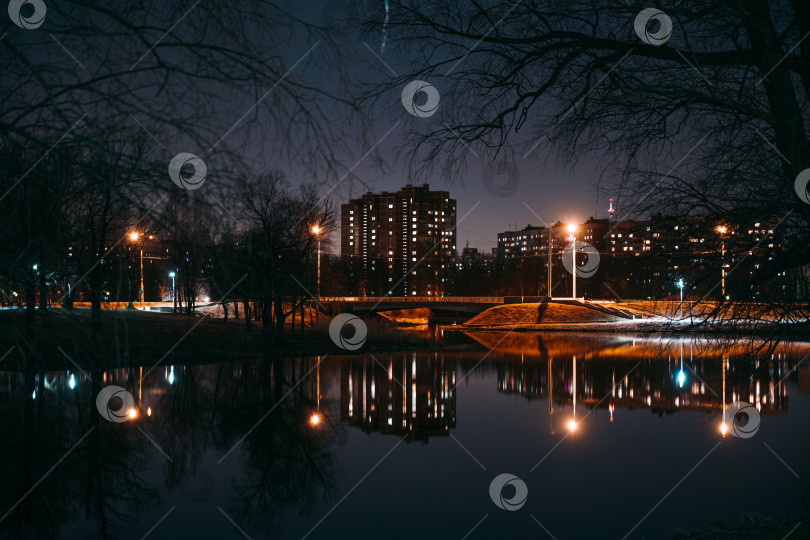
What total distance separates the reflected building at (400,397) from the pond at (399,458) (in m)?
0.12

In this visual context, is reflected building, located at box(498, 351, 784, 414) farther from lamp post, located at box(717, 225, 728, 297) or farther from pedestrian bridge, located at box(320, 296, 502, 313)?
pedestrian bridge, located at box(320, 296, 502, 313)

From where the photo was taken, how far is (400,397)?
19.2 meters

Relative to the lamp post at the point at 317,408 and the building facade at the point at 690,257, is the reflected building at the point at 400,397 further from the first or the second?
the building facade at the point at 690,257

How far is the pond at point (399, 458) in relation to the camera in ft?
27.5

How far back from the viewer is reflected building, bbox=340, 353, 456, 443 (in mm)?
15230

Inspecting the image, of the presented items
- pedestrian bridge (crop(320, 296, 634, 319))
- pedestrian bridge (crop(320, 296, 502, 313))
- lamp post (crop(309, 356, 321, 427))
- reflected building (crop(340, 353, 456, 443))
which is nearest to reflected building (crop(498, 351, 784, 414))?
reflected building (crop(340, 353, 456, 443))

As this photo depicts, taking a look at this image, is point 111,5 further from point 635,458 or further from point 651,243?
point 635,458

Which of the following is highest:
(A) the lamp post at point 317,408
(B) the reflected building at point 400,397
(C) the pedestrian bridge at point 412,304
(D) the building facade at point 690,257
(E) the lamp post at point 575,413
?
(D) the building facade at point 690,257

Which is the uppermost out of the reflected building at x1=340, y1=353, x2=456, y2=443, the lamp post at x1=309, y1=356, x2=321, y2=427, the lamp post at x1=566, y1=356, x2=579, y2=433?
the lamp post at x1=309, y1=356, x2=321, y2=427

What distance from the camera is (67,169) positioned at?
304 cm

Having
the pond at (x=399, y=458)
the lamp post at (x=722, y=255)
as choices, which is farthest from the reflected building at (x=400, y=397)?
the lamp post at (x=722, y=255)

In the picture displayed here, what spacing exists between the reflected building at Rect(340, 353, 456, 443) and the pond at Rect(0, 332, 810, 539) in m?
0.12

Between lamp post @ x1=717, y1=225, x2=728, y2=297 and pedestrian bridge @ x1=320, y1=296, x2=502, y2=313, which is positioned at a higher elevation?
lamp post @ x1=717, y1=225, x2=728, y2=297

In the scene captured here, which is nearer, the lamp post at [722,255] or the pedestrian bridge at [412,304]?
the lamp post at [722,255]
